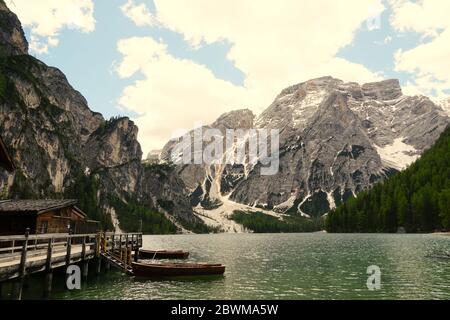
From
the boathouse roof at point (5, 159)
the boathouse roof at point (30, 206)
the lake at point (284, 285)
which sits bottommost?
the lake at point (284, 285)

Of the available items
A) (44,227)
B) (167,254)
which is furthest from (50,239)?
(167,254)

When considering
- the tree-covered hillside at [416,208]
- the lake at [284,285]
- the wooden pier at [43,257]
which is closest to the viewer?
the wooden pier at [43,257]

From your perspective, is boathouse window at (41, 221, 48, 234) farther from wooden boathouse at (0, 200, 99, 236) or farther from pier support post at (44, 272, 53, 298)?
pier support post at (44, 272, 53, 298)

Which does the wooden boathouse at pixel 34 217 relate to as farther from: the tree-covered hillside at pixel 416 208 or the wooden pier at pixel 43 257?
the tree-covered hillside at pixel 416 208

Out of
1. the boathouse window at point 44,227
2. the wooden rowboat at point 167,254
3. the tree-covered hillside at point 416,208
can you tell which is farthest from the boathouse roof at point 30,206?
the tree-covered hillside at point 416,208

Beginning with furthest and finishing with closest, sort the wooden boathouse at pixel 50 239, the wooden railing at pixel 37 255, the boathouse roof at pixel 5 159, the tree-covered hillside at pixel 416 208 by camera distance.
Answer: the tree-covered hillside at pixel 416 208 < the wooden boathouse at pixel 50 239 < the boathouse roof at pixel 5 159 < the wooden railing at pixel 37 255

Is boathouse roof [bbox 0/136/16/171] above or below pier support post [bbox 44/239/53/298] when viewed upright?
above

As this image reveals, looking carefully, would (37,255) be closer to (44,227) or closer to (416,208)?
(44,227)

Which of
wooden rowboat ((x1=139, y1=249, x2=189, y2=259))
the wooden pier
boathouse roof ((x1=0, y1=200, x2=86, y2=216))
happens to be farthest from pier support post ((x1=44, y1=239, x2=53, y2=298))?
wooden rowboat ((x1=139, y1=249, x2=189, y2=259))

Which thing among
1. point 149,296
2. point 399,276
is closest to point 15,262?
point 149,296
